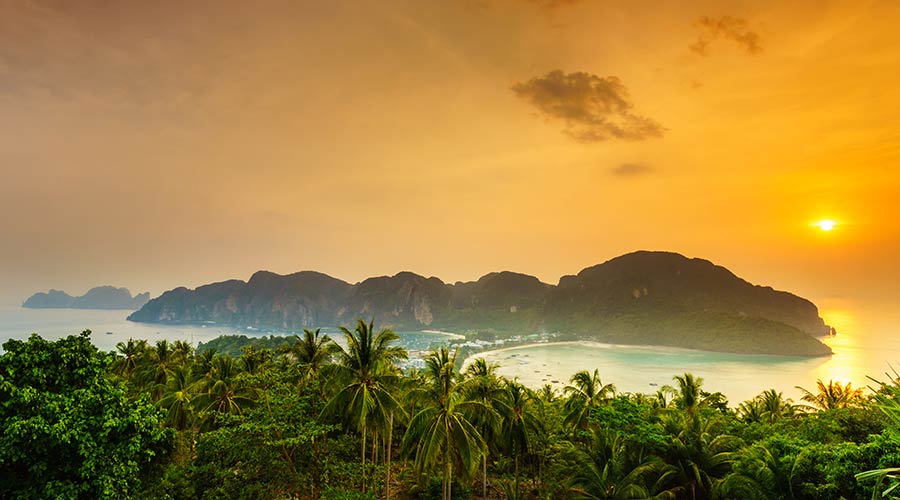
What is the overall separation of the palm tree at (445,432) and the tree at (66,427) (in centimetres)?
978

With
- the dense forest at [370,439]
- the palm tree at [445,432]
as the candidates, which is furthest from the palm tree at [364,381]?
the palm tree at [445,432]

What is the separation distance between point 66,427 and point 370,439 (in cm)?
2371

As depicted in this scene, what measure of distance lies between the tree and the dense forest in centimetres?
4

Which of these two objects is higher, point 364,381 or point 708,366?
point 364,381

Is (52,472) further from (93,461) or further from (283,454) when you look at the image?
(283,454)

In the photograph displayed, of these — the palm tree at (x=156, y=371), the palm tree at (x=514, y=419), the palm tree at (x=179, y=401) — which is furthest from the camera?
the palm tree at (x=156, y=371)

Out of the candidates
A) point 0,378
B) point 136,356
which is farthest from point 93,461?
point 136,356

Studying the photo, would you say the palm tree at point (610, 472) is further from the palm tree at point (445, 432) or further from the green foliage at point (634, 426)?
the palm tree at point (445, 432)

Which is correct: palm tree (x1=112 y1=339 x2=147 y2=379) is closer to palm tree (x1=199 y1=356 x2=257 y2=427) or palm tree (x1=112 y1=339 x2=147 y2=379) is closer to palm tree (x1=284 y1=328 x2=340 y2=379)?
palm tree (x1=199 y1=356 x2=257 y2=427)

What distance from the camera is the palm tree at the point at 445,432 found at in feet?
56.8

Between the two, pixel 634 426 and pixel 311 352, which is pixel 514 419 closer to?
pixel 634 426

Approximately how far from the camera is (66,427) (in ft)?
35.2

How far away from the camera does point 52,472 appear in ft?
35.6

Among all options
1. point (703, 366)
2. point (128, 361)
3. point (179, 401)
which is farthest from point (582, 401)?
point (703, 366)
